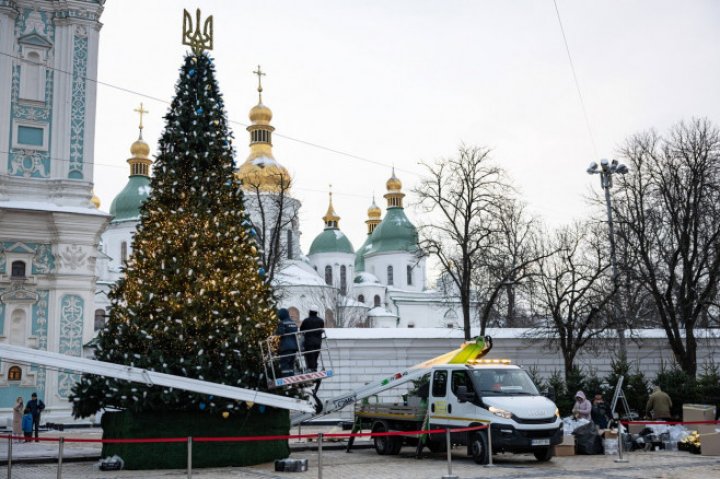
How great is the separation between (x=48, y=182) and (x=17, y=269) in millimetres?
3612

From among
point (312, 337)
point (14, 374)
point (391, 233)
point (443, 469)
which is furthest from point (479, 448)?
point (391, 233)

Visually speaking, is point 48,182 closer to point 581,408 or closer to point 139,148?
point 581,408

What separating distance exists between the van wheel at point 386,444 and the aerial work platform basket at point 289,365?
2841 millimetres

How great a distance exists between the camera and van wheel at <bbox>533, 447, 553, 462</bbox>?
15.7m

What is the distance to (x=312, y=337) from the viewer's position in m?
15.6

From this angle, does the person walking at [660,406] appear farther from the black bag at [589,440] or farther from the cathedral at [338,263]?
the cathedral at [338,263]

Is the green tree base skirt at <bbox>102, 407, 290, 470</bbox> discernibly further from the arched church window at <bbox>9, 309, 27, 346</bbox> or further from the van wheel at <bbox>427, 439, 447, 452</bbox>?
the arched church window at <bbox>9, 309, 27, 346</bbox>

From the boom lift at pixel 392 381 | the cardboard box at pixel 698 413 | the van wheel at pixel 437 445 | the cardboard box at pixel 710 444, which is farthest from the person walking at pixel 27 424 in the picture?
the cardboard box at pixel 710 444

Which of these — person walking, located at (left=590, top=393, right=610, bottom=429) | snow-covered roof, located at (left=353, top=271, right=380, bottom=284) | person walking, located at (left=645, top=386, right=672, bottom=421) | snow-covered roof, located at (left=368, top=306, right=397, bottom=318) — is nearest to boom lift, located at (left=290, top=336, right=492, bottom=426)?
person walking, located at (left=590, top=393, right=610, bottom=429)

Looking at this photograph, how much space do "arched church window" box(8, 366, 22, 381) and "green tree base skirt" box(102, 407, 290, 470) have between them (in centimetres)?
1725

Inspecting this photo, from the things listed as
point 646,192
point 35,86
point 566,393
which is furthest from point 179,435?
point 35,86

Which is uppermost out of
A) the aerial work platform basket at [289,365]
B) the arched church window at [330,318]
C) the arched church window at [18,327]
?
the arched church window at [330,318]

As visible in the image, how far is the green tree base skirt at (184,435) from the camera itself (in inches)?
571

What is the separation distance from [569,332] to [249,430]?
15494mm
